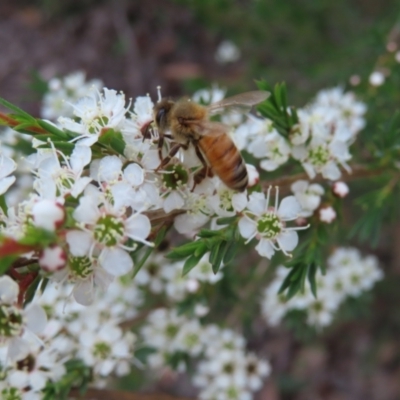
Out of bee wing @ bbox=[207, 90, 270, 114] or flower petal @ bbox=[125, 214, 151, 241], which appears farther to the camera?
bee wing @ bbox=[207, 90, 270, 114]

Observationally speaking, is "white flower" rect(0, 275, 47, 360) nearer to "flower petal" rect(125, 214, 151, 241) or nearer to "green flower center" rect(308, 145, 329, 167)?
"flower petal" rect(125, 214, 151, 241)

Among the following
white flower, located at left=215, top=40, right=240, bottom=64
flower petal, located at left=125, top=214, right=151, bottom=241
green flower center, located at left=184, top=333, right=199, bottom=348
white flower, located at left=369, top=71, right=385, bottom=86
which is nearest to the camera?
flower petal, located at left=125, top=214, right=151, bottom=241

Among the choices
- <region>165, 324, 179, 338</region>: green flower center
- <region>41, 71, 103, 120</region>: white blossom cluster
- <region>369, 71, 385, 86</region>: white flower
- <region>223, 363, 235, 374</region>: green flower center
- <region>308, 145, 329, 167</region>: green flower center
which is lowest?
<region>223, 363, 235, 374</region>: green flower center

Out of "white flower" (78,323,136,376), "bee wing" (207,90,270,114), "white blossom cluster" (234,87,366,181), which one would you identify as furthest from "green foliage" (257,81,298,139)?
"white flower" (78,323,136,376)

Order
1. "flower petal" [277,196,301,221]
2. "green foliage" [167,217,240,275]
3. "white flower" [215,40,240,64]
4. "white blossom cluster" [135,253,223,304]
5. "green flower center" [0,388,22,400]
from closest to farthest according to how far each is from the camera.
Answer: "green foliage" [167,217,240,275] < "flower petal" [277,196,301,221] < "green flower center" [0,388,22,400] < "white blossom cluster" [135,253,223,304] < "white flower" [215,40,240,64]

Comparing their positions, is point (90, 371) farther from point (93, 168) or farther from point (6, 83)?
point (6, 83)

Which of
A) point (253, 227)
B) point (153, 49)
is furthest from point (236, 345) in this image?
point (153, 49)

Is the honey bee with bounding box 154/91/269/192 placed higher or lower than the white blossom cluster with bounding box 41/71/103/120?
lower
